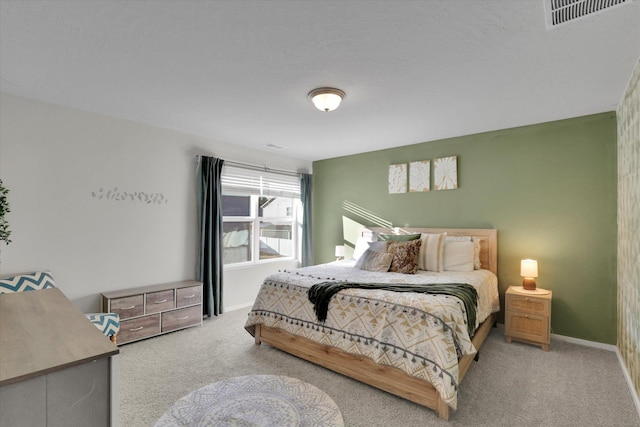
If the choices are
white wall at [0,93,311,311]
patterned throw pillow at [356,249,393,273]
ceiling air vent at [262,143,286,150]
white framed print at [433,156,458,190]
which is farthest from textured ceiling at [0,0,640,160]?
patterned throw pillow at [356,249,393,273]

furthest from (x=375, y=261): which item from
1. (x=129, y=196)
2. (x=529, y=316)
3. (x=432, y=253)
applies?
(x=129, y=196)

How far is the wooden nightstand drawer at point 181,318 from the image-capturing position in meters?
3.52

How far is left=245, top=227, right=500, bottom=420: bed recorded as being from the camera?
82.5 inches

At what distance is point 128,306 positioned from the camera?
3229 mm

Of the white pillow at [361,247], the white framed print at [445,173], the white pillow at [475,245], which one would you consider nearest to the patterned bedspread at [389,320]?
the white pillow at [475,245]

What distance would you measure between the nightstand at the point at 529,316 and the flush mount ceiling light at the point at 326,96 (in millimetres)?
2617

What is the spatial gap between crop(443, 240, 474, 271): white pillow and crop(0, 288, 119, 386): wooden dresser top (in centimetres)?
339

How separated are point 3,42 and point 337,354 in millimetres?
3108

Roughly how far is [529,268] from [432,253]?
0.96 meters

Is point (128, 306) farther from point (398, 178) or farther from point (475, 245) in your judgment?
point (475, 245)

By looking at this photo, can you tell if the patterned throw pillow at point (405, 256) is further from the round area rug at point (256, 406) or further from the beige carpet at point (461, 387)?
the round area rug at point (256, 406)

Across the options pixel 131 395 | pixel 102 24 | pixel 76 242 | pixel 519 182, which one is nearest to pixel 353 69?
pixel 102 24

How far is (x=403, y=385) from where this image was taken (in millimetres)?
2236

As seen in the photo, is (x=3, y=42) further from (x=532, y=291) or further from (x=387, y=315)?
(x=532, y=291)
